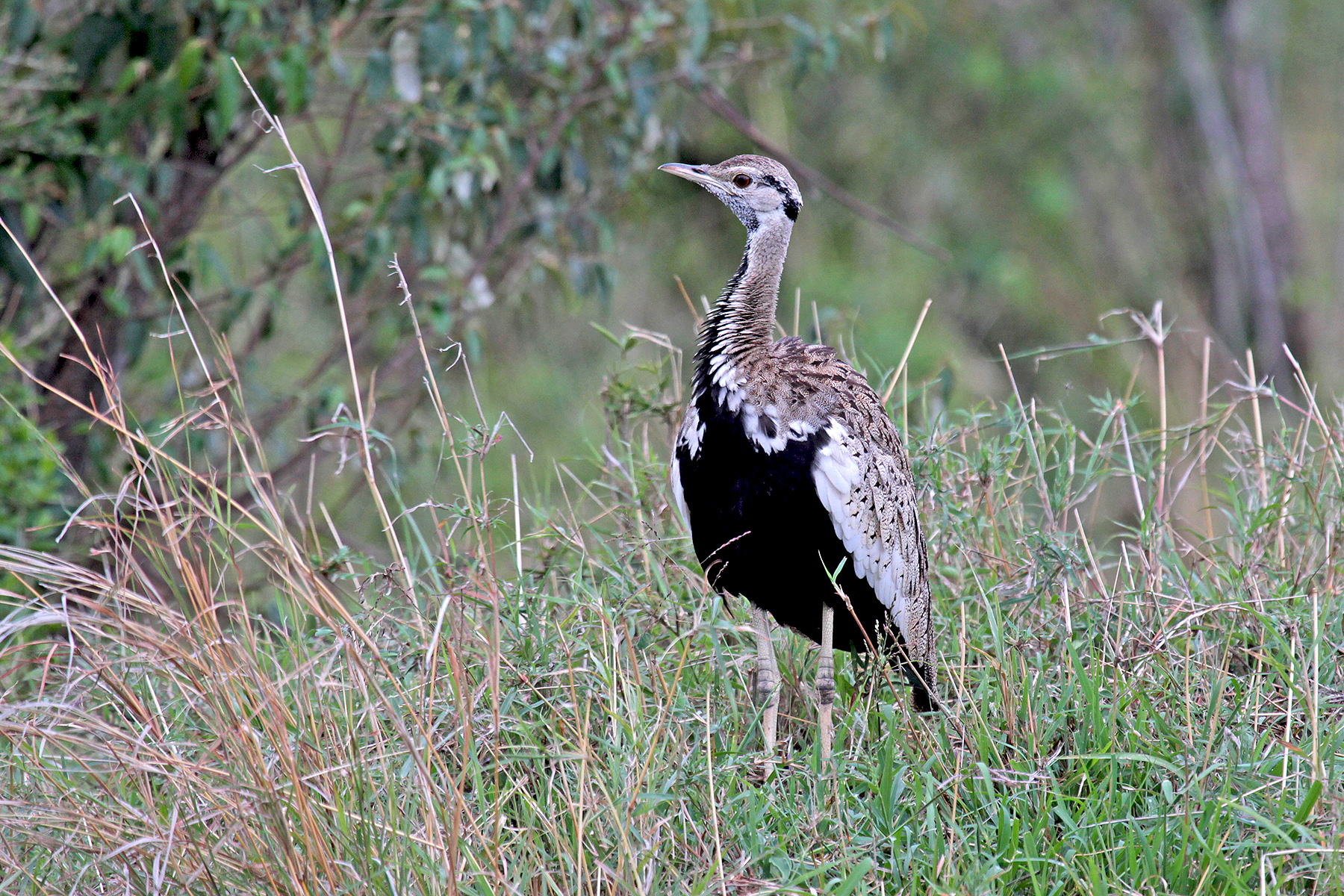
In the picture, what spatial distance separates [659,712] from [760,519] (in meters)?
0.69

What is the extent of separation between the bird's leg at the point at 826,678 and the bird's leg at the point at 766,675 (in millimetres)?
115

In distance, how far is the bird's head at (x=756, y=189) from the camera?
375 cm

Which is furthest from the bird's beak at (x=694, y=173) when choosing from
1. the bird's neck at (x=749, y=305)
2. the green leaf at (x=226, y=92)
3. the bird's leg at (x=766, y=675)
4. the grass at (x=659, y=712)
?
the green leaf at (x=226, y=92)

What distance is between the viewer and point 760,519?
3381 mm

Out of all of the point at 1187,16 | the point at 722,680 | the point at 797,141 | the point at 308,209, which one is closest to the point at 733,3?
the point at 308,209

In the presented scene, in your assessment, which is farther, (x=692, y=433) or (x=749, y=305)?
(x=749, y=305)

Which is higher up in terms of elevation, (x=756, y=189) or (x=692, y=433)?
(x=756, y=189)

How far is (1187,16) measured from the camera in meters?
13.7

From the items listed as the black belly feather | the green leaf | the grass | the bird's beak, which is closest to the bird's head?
the bird's beak

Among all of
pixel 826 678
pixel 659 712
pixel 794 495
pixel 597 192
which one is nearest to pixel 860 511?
pixel 794 495

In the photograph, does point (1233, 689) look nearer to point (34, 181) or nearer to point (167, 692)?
point (167, 692)

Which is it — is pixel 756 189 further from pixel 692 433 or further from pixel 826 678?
pixel 826 678

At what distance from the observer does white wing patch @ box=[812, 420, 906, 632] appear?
3340 mm

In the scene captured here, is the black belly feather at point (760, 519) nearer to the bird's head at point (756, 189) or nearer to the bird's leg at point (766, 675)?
the bird's leg at point (766, 675)
